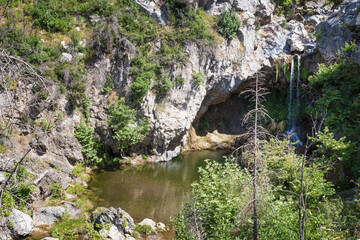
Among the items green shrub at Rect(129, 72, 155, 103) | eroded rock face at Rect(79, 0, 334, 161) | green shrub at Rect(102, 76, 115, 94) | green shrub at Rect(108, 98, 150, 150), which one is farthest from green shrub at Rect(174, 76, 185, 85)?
green shrub at Rect(102, 76, 115, 94)

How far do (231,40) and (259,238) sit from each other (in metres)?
17.6

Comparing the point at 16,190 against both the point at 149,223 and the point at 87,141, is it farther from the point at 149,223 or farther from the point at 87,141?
the point at 87,141

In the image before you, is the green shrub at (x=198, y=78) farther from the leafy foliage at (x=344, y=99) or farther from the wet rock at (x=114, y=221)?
the wet rock at (x=114, y=221)

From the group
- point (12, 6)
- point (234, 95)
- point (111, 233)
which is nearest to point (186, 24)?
point (234, 95)

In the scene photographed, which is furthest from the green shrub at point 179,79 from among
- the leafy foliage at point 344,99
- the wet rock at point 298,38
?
the wet rock at point 298,38

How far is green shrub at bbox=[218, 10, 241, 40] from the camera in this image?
20328mm

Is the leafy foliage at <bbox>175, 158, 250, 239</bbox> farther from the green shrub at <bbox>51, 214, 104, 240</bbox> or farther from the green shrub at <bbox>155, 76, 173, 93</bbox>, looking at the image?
the green shrub at <bbox>155, 76, 173, 93</bbox>

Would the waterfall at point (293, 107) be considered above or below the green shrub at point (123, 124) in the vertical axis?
above

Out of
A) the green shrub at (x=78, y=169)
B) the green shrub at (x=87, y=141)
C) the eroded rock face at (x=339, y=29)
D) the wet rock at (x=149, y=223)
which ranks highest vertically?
the eroded rock face at (x=339, y=29)

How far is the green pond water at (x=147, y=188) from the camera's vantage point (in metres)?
12.2

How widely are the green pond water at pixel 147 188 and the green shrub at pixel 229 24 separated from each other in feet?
34.7

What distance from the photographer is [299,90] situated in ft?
75.1

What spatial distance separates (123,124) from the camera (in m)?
16.5

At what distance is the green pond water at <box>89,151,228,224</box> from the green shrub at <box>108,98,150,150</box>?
74.8 inches
